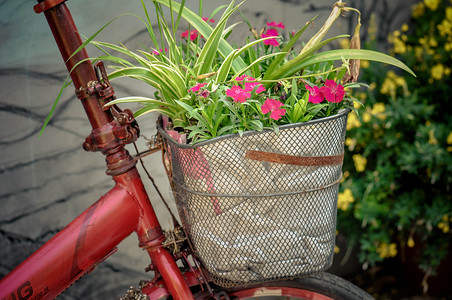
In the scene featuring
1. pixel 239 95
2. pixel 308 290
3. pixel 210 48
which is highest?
pixel 210 48

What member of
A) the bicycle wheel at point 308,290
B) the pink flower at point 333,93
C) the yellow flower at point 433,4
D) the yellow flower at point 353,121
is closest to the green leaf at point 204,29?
the pink flower at point 333,93

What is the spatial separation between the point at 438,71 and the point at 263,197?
1.51 m

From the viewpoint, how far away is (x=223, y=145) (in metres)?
0.88

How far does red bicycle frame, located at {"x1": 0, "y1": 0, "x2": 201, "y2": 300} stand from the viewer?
1.00 m

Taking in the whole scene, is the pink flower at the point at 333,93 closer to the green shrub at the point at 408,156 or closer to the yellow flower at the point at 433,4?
the green shrub at the point at 408,156

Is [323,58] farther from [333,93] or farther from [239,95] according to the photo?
[239,95]

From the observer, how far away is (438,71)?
1981mm

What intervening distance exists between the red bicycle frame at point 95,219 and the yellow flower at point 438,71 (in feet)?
5.27

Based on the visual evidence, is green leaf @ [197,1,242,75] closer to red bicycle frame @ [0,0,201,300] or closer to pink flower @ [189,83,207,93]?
pink flower @ [189,83,207,93]

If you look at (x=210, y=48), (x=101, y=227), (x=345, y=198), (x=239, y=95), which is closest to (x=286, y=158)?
(x=239, y=95)

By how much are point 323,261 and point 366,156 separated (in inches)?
49.6

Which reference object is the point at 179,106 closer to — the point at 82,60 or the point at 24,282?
the point at 82,60

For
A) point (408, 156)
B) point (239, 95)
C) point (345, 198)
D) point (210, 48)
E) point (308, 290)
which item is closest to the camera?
point (239, 95)

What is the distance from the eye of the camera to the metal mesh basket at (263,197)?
89 cm
